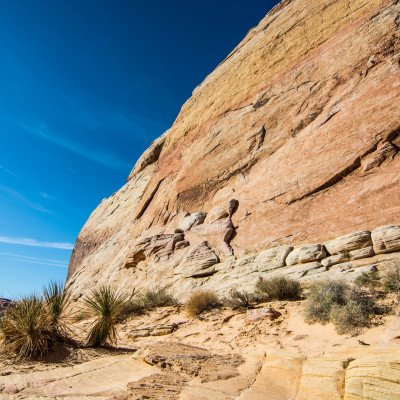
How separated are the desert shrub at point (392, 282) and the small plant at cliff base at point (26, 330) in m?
7.10

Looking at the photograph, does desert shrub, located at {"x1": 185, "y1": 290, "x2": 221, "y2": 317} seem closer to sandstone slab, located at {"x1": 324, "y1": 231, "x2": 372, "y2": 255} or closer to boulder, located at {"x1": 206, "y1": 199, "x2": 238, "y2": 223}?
sandstone slab, located at {"x1": 324, "y1": 231, "x2": 372, "y2": 255}

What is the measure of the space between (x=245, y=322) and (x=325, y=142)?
25.7ft

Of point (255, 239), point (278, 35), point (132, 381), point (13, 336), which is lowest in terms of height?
point (132, 381)

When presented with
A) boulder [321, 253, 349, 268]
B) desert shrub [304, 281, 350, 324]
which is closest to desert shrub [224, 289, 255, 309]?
desert shrub [304, 281, 350, 324]

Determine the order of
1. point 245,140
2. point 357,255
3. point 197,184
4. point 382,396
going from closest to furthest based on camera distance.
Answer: point 382,396, point 357,255, point 245,140, point 197,184

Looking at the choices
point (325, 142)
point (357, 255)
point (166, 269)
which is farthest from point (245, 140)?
point (357, 255)

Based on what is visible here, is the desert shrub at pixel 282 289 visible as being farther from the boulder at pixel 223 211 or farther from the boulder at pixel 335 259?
the boulder at pixel 223 211

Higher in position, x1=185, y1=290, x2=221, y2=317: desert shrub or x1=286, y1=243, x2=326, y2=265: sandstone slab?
x1=286, y1=243, x2=326, y2=265: sandstone slab

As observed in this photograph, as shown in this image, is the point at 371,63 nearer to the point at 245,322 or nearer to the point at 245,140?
the point at 245,140

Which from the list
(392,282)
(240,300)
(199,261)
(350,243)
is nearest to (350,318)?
(392,282)

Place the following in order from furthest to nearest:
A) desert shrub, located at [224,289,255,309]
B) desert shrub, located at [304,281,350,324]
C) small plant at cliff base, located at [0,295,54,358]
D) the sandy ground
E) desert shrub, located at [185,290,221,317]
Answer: desert shrub, located at [185,290,221,317]
desert shrub, located at [224,289,255,309]
desert shrub, located at [304,281,350,324]
small plant at cliff base, located at [0,295,54,358]
the sandy ground

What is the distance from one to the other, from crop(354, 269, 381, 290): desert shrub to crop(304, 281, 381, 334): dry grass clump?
374 millimetres

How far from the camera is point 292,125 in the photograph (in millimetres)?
13773

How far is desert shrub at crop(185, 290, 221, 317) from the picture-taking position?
29.5 ft
